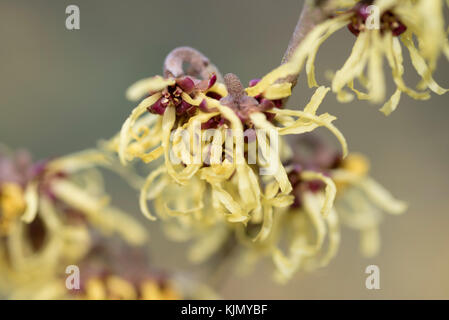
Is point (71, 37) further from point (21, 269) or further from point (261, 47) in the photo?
point (21, 269)

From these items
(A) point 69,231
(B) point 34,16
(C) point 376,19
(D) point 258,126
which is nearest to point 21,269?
(A) point 69,231

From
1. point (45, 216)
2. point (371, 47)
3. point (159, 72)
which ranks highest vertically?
point (159, 72)

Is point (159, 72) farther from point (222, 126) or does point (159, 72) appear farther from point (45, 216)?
point (222, 126)

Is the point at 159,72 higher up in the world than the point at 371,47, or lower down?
higher up

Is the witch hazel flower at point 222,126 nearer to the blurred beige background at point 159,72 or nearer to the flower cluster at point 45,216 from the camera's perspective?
the flower cluster at point 45,216

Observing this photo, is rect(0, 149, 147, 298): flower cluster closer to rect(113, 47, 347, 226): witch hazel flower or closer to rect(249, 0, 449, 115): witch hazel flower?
rect(113, 47, 347, 226): witch hazel flower

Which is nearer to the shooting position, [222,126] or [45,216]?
[222,126]

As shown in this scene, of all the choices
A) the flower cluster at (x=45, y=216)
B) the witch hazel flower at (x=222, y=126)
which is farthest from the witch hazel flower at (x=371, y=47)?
the flower cluster at (x=45, y=216)

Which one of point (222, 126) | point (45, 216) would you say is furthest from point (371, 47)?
point (45, 216)
